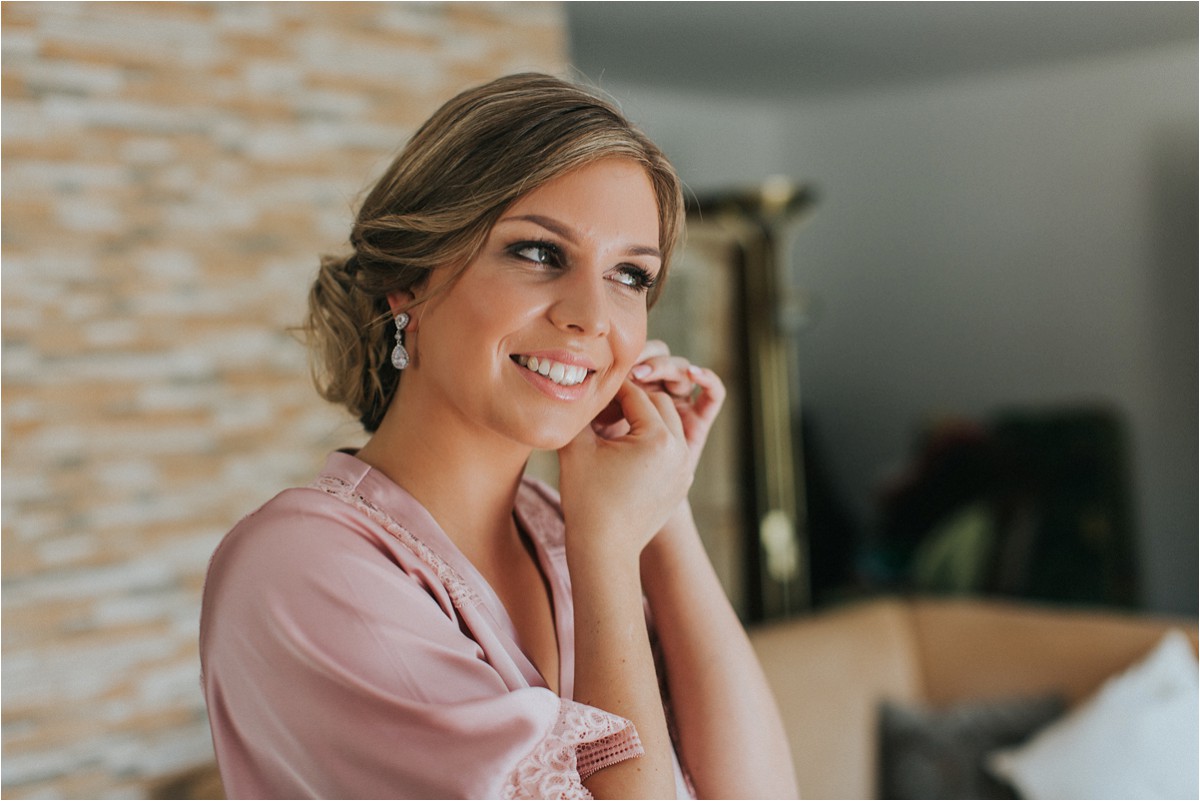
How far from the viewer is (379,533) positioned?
0.95 m

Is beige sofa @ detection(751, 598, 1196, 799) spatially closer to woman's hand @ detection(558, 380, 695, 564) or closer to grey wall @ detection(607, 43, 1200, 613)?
woman's hand @ detection(558, 380, 695, 564)

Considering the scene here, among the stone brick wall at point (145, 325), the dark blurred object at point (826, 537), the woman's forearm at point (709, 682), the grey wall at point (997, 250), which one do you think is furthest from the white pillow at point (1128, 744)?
the dark blurred object at point (826, 537)

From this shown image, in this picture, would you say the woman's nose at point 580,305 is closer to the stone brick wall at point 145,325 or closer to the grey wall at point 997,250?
the stone brick wall at point 145,325

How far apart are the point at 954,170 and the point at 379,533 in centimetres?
524

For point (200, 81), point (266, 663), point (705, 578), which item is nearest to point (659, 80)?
point (200, 81)

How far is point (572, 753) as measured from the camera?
88cm

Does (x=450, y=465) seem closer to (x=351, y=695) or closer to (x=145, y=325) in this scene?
(x=351, y=695)

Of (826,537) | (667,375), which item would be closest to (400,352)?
(667,375)

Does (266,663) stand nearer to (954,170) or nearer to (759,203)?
(759,203)

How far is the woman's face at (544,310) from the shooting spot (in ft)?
3.22

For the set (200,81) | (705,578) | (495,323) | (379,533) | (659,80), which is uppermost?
(659,80)

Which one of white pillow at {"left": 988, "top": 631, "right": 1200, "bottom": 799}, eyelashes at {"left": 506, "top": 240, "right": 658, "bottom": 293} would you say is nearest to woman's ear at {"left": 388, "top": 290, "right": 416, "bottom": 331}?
eyelashes at {"left": 506, "top": 240, "right": 658, "bottom": 293}

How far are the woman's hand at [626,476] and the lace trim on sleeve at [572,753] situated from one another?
0.51 ft

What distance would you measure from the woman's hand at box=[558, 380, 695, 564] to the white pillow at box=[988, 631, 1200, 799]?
1.70 m
